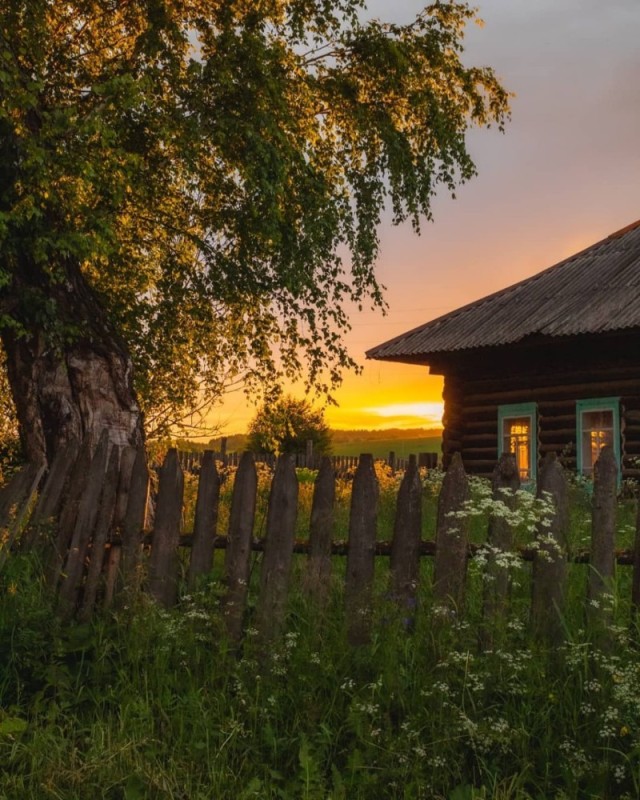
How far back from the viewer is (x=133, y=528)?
18.0 ft

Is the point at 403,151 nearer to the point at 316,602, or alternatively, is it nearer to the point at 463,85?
the point at 463,85

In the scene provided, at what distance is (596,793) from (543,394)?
13945 mm

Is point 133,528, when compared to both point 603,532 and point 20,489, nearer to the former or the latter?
point 20,489

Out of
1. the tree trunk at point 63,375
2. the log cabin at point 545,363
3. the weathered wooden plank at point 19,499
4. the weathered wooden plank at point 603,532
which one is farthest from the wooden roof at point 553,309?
the weathered wooden plank at point 19,499

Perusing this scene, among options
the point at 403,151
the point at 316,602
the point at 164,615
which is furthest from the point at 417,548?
the point at 403,151

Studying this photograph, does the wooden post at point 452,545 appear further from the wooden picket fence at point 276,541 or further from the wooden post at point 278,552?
the wooden post at point 278,552

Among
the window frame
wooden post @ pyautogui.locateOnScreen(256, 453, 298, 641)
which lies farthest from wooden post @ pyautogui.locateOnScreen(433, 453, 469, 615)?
the window frame

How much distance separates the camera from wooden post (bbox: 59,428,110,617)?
5.53m

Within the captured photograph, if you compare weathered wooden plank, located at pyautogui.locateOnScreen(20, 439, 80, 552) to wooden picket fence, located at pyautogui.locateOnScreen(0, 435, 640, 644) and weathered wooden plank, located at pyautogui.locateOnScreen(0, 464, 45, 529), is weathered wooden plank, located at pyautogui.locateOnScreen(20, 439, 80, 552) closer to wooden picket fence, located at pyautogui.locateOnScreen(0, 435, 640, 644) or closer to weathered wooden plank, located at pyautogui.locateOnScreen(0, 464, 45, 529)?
wooden picket fence, located at pyautogui.locateOnScreen(0, 435, 640, 644)

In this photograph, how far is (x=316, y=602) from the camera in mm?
4672

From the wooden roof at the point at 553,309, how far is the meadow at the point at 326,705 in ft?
35.6

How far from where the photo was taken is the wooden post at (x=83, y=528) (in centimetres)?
553

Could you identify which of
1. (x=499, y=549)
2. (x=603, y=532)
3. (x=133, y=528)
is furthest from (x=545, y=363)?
(x=499, y=549)

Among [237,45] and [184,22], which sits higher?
[184,22]
